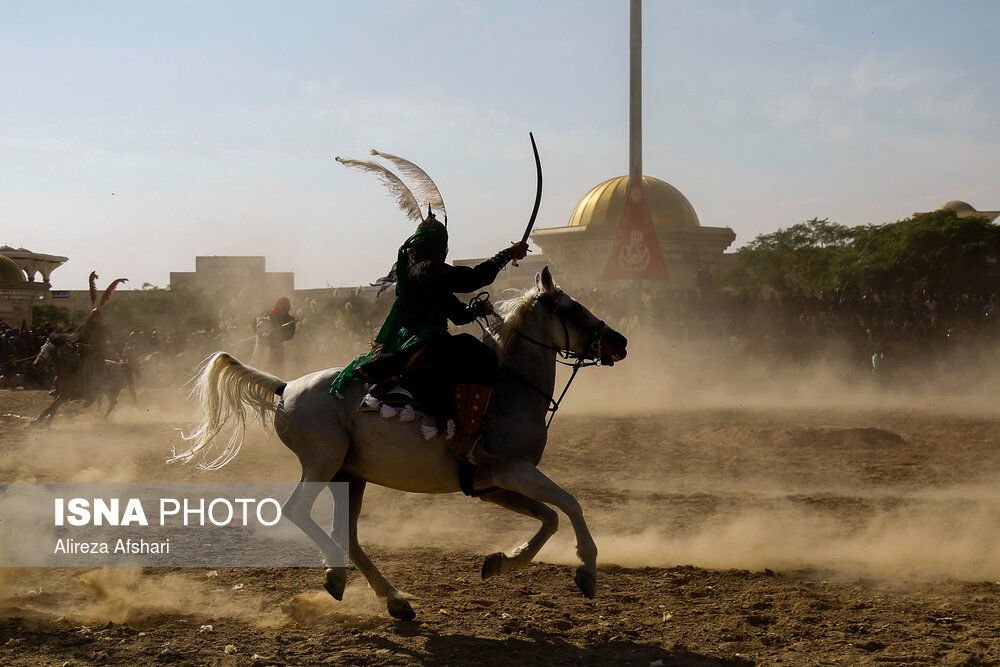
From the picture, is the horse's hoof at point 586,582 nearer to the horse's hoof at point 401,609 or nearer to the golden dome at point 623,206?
the horse's hoof at point 401,609

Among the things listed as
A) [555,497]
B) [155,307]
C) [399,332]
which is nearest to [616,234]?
[155,307]

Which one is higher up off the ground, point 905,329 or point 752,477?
point 905,329

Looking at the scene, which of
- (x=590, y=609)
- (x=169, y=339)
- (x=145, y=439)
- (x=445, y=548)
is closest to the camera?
(x=590, y=609)

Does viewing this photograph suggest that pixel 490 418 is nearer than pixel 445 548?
Yes

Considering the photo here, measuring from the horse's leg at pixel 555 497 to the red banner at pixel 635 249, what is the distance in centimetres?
3217

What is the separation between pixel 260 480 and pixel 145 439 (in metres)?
4.94

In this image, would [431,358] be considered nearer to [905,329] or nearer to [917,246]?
[905,329]

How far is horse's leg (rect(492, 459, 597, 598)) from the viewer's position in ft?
19.6

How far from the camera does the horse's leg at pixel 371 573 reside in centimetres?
620

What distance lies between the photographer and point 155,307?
2680 inches

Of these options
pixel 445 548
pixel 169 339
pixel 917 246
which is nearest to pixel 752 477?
pixel 445 548

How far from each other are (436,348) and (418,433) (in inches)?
23.4

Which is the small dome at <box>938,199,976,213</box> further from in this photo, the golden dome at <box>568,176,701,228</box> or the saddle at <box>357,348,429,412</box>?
the saddle at <box>357,348,429,412</box>

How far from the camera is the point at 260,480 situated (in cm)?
1239
